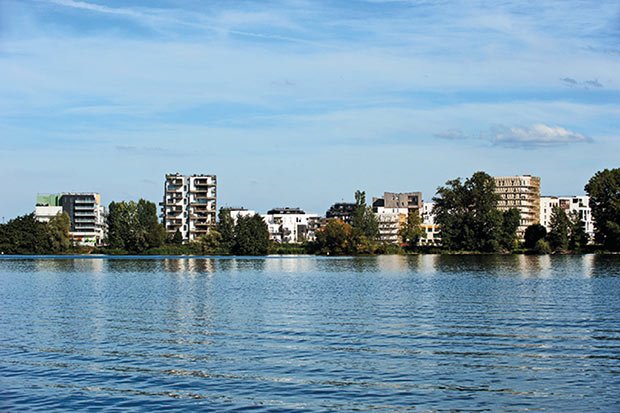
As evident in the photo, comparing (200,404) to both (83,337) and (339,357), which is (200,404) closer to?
(339,357)

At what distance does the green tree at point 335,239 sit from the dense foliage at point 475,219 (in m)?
18.6

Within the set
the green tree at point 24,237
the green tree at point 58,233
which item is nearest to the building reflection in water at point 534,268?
the green tree at point 58,233

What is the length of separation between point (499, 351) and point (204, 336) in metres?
11.7

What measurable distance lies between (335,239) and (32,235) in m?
62.4

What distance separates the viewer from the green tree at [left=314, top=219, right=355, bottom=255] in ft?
534

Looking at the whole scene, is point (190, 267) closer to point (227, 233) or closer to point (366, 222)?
point (227, 233)

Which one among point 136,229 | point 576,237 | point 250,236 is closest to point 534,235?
point 576,237

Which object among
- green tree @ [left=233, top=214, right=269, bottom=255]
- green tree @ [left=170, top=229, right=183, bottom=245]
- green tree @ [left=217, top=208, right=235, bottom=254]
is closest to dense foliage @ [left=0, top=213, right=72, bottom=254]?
green tree @ [left=170, top=229, right=183, bottom=245]

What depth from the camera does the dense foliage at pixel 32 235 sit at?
6890 inches

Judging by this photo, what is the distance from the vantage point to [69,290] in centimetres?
6316

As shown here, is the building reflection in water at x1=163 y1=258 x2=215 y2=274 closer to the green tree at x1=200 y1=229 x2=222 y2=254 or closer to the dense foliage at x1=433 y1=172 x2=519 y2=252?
the green tree at x1=200 y1=229 x2=222 y2=254

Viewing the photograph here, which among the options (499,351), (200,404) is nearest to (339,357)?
(499,351)

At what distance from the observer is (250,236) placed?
529 feet

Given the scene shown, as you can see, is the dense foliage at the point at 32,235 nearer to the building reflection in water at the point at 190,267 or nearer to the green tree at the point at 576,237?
the building reflection in water at the point at 190,267
